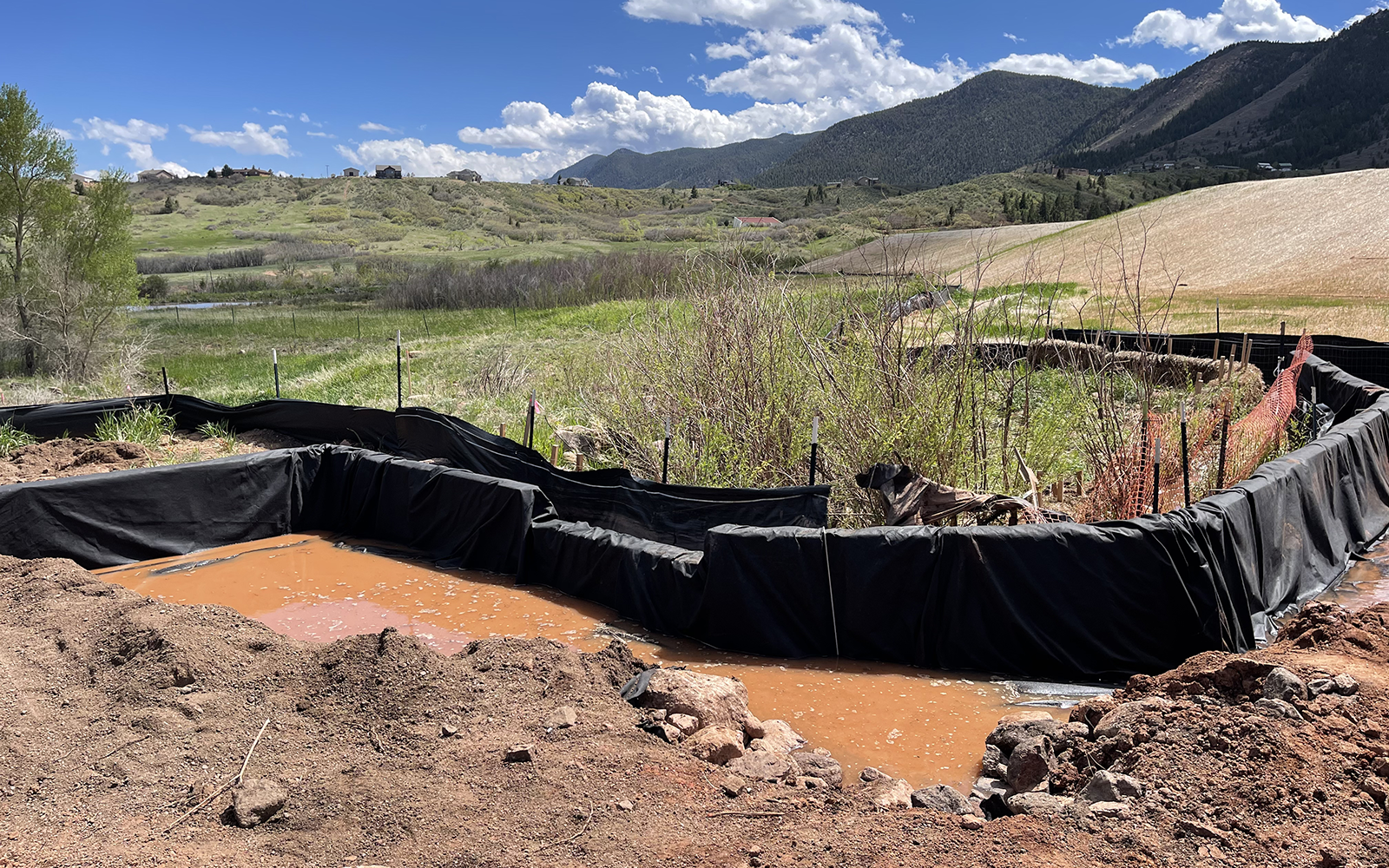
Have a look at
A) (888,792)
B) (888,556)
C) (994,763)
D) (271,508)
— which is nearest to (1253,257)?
(888,556)

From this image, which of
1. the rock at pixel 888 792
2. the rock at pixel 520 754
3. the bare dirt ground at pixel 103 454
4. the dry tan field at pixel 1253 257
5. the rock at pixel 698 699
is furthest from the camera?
the dry tan field at pixel 1253 257

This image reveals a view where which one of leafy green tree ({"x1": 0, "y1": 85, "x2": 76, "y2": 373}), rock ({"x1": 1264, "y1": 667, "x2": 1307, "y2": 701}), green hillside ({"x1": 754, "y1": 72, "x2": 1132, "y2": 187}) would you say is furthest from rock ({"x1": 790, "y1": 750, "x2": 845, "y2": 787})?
green hillside ({"x1": 754, "y1": 72, "x2": 1132, "y2": 187})

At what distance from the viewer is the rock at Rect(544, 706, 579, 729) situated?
12.5 ft

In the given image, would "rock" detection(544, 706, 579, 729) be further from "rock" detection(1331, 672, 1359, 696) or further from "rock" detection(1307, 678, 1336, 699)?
"rock" detection(1331, 672, 1359, 696)

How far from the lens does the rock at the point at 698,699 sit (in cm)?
405

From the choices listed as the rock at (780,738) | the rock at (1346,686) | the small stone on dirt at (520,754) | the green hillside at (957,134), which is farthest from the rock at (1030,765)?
the green hillside at (957,134)

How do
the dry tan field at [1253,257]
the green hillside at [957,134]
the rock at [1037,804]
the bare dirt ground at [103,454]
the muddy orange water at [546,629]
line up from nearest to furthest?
the rock at [1037,804], the muddy orange water at [546,629], the bare dirt ground at [103,454], the dry tan field at [1253,257], the green hillside at [957,134]

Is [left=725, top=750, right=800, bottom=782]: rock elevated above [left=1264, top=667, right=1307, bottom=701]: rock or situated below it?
below

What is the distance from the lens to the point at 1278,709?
11.5 ft

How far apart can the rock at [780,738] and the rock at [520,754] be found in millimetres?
1074

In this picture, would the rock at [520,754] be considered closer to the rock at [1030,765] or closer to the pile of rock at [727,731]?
the pile of rock at [727,731]

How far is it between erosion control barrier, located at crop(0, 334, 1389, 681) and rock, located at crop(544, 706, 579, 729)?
1.76 metres

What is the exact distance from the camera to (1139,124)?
12125 cm

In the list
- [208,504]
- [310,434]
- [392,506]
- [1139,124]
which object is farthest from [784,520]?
[1139,124]
